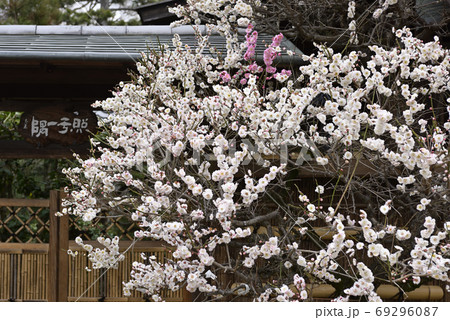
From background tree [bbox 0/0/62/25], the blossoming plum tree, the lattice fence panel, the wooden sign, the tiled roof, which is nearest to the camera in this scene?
the blossoming plum tree

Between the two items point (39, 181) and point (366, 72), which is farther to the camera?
point (39, 181)

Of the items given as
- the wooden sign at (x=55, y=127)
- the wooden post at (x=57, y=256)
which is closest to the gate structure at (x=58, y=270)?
the wooden post at (x=57, y=256)

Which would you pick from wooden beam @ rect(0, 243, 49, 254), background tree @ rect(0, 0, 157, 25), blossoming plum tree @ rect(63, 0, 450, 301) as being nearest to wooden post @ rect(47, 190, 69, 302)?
wooden beam @ rect(0, 243, 49, 254)

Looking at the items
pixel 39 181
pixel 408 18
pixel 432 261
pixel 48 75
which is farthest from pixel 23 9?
pixel 432 261

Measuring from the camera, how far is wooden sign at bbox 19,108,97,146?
476 centimetres

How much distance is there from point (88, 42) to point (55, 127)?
0.85 metres

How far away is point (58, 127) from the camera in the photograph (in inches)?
187

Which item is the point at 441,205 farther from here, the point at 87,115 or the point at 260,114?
the point at 87,115

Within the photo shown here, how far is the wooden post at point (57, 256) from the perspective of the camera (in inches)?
196

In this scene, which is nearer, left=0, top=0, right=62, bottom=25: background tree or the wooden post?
the wooden post

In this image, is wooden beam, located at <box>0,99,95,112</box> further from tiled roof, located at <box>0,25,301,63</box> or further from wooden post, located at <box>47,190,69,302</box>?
wooden post, located at <box>47,190,69,302</box>

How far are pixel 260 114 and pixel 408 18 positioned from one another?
7.41ft

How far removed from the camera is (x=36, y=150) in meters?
4.83

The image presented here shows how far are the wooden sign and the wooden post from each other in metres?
0.55
